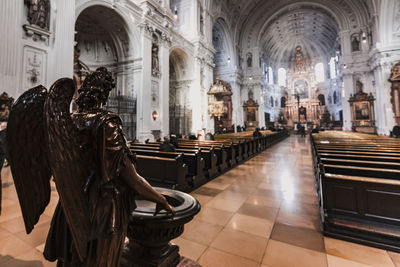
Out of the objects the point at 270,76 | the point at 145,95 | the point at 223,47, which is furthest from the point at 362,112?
the point at 145,95

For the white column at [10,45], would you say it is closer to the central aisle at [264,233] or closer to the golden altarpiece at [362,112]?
the central aisle at [264,233]

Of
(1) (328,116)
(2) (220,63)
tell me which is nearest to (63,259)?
(2) (220,63)

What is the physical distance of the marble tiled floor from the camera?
6.23ft

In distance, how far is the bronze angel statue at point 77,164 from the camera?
0.83m

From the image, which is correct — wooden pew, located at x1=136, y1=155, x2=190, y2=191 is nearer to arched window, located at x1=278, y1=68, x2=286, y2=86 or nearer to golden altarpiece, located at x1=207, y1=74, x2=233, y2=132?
golden altarpiece, located at x1=207, y1=74, x2=233, y2=132

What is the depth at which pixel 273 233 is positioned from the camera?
93.8 inches

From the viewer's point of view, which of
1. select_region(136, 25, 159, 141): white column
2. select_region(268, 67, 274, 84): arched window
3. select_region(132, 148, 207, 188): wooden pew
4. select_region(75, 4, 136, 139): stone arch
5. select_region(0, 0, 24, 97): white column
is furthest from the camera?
select_region(268, 67, 274, 84): arched window

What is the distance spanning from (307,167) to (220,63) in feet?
57.6

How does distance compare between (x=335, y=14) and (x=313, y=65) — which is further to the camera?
(x=313, y=65)

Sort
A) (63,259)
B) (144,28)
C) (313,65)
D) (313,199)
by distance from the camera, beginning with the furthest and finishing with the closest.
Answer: (313,65) < (144,28) < (313,199) < (63,259)

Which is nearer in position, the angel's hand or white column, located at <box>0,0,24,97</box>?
the angel's hand

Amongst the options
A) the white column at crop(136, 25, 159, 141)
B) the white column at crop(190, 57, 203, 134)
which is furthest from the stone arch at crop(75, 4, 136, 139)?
the white column at crop(190, 57, 203, 134)

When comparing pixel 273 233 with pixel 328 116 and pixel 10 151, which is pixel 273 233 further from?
pixel 328 116

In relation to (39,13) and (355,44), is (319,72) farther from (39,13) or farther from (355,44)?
(39,13)
